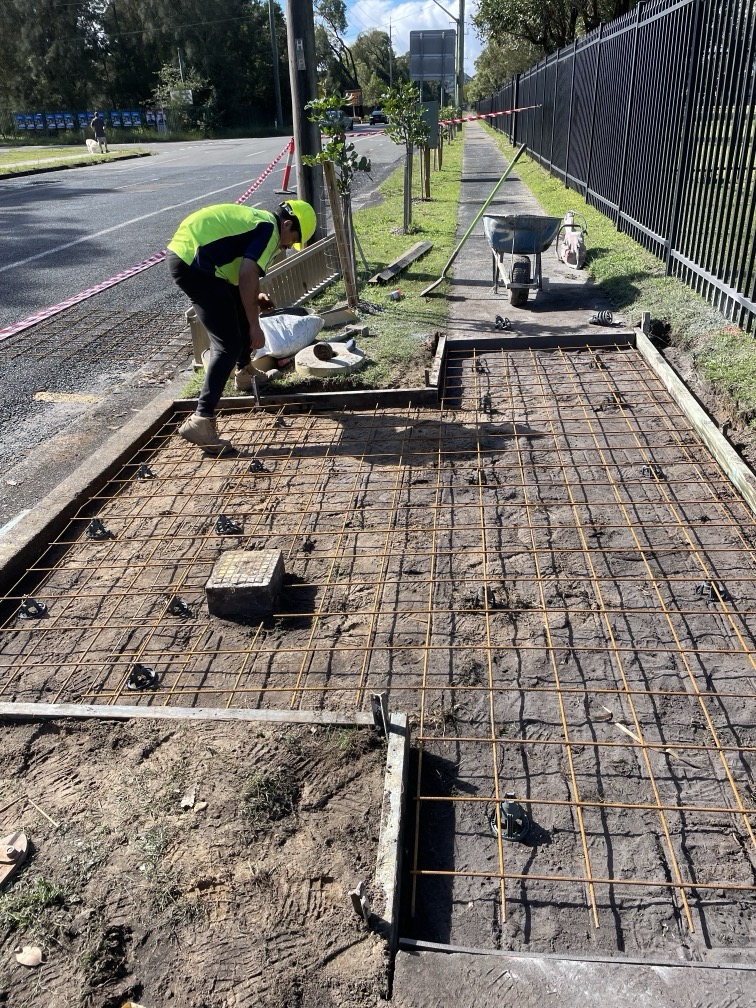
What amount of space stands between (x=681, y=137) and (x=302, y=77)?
4.15m

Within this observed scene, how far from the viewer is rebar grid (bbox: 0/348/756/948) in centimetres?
241

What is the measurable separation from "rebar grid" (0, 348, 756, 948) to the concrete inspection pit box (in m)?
0.08

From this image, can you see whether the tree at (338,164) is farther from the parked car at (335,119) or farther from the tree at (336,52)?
the tree at (336,52)

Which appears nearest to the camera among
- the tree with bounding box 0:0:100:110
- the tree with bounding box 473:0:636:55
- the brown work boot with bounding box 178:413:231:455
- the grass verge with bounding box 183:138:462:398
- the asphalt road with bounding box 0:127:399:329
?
the brown work boot with bounding box 178:413:231:455

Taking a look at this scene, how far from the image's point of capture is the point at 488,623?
11.0ft

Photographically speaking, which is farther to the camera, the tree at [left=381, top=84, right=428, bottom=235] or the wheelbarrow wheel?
the tree at [left=381, top=84, right=428, bottom=235]

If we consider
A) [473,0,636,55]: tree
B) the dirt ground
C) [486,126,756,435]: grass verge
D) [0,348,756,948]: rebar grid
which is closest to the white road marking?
[0,348,756,948]: rebar grid

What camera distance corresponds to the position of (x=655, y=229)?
29.2ft

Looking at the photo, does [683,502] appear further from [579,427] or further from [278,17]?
[278,17]

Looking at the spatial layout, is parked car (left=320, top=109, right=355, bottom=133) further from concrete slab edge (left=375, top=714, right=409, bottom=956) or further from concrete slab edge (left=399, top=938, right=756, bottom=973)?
concrete slab edge (left=399, top=938, right=756, bottom=973)

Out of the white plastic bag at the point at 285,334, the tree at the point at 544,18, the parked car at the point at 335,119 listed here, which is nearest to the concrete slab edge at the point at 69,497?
the white plastic bag at the point at 285,334

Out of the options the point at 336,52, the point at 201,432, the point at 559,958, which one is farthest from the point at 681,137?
the point at 336,52

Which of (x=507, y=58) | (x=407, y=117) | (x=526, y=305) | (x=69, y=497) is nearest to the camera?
(x=69, y=497)

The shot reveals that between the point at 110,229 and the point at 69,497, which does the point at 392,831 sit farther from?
the point at 110,229
